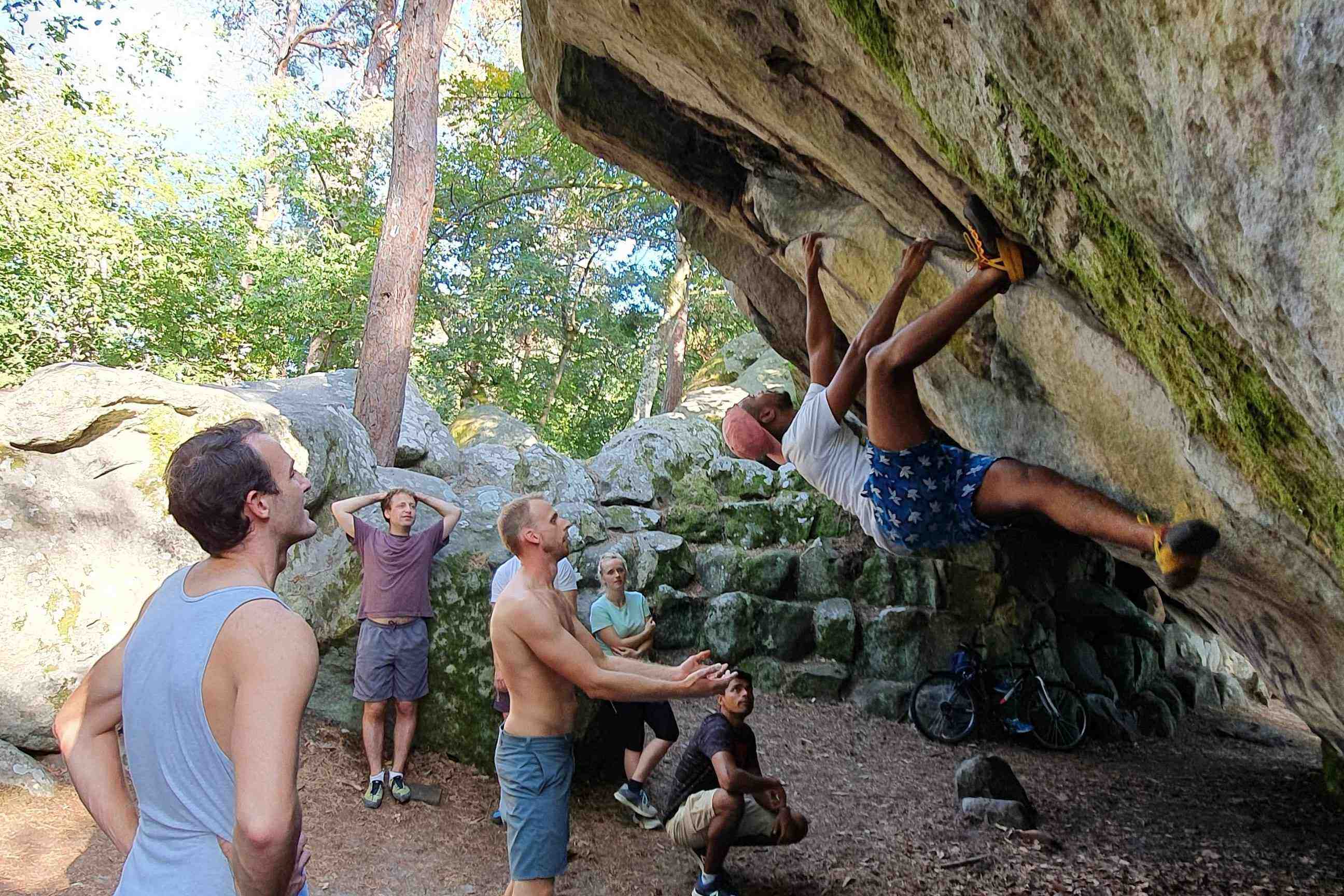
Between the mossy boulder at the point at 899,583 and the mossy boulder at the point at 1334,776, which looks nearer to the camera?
the mossy boulder at the point at 1334,776

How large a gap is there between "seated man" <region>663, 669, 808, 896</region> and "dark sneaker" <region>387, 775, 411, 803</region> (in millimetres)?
2128

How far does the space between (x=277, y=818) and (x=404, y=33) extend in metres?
11.3

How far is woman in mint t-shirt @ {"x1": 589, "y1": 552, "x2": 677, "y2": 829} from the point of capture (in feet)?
20.9

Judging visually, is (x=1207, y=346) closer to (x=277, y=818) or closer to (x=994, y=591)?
(x=277, y=818)

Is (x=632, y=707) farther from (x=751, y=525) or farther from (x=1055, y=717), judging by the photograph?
(x=751, y=525)

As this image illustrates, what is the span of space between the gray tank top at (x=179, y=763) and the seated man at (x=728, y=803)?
339cm

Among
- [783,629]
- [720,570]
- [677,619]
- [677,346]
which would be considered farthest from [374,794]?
[677,346]

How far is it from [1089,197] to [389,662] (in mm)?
5508

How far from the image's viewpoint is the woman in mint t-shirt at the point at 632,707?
6.38 metres

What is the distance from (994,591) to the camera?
10.6m

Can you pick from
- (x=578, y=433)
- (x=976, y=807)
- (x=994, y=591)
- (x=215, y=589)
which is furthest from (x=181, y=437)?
(x=578, y=433)

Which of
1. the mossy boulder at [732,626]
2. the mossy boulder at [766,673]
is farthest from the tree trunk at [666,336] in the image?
the mossy boulder at [766,673]

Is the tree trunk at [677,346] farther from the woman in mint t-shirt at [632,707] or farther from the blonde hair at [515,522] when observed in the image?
the blonde hair at [515,522]

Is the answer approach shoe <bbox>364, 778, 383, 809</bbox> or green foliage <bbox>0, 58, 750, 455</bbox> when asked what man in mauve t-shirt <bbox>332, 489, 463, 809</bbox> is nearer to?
approach shoe <bbox>364, 778, 383, 809</bbox>
